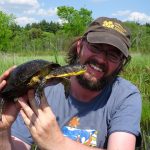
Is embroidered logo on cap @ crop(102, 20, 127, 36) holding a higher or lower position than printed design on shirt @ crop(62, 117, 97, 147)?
higher

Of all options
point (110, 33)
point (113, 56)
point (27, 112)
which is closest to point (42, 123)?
point (27, 112)

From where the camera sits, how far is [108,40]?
2.08 meters

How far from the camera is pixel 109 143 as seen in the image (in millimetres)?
1891

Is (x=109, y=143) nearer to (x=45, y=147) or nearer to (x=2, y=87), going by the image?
(x=45, y=147)

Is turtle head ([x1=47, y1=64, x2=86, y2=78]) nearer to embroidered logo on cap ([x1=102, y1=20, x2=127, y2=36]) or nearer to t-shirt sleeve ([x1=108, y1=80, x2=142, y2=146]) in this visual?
t-shirt sleeve ([x1=108, y1=80, x2=142, y2=146])

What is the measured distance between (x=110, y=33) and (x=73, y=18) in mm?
23896

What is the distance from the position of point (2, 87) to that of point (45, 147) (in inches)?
15.6

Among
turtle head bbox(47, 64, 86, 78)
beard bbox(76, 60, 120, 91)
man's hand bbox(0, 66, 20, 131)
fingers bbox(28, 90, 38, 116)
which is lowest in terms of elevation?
man's hand bbox(0, 66, 20, 131)

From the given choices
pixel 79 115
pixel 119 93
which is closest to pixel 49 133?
pixel 79 115

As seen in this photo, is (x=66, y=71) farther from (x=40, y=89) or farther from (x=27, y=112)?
(x=27, y=112)

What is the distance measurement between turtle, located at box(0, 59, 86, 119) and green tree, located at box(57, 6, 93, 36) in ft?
76.4

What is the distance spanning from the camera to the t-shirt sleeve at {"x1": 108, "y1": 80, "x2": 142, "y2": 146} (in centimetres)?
193

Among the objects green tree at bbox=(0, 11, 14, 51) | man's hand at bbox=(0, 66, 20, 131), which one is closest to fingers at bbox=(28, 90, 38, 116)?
man's hand at bbox=(0, 66, 20, 131)

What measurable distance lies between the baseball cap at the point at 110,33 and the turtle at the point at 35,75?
1.26ft
